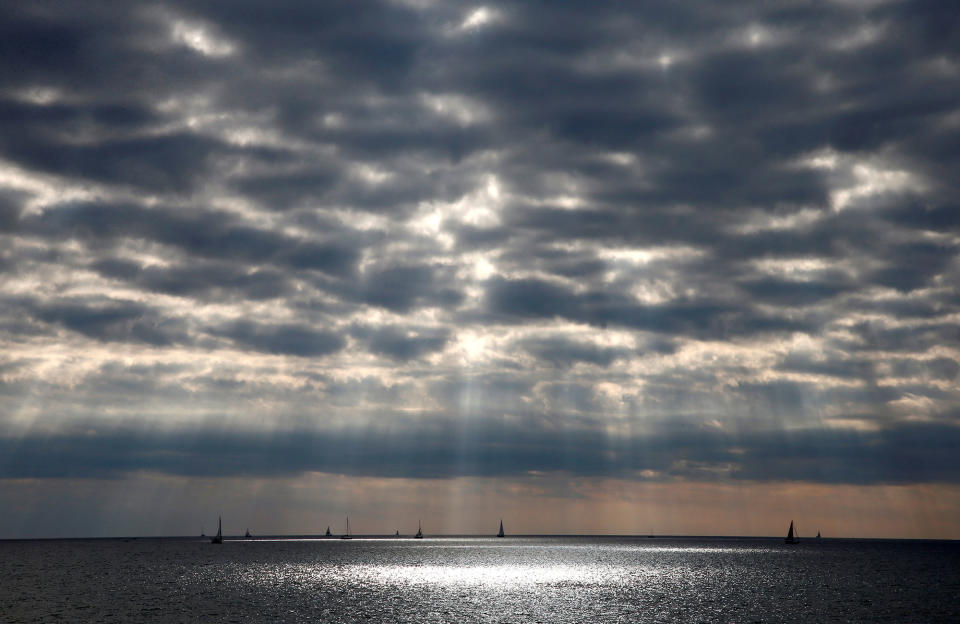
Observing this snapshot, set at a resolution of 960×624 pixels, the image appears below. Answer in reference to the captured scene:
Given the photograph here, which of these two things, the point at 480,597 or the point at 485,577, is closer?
the point at 480,597

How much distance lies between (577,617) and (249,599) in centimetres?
4864

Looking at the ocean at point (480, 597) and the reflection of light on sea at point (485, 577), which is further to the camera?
the reflection of light on sea at point (485, 577)

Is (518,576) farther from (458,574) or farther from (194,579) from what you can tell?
(194,579)

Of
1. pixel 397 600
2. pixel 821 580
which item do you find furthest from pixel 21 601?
pixel 821 580

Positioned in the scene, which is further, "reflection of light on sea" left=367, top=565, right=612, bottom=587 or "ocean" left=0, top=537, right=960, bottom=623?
"reflection of light on sea" left=367, top=565, right=612, bottom=587

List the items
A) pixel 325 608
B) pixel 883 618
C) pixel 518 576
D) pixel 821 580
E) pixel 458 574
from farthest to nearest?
pixel 458 574, pixel 518 576, pixel 821 580, pixel 325 608, pixel 883 618

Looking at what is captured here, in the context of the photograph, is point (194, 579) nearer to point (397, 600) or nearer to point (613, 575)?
point (397, 600)

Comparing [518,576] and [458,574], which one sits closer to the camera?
[518,576]

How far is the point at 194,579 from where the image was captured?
162500mm

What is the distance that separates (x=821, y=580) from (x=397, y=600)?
8685 cm

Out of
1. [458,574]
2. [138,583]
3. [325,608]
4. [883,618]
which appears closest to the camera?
[883,618]

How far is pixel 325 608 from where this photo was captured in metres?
106

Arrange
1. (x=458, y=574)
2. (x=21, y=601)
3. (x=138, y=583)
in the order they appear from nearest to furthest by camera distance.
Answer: (x=21, y=601) → (x=138, y=583) → (x=458, y=574)

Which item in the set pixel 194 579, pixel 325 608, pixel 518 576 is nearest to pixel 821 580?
pixel 518 576
